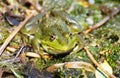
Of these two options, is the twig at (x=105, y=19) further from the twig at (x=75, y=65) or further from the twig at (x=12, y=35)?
the twig at (x=12, y=35)

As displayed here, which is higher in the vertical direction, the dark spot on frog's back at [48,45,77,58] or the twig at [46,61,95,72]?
the dark spot on frog's back at [48,45,77,58]

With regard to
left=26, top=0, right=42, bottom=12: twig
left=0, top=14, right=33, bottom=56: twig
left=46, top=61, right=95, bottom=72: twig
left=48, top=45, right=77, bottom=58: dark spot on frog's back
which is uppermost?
left=26, top=0, right=42, bottom=12: twig

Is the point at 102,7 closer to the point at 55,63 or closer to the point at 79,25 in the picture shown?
the point at 79,25

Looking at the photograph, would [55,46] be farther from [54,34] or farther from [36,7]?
[36,7]

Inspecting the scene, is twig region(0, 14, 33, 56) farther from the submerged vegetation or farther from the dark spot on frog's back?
the dark spot on frog's back

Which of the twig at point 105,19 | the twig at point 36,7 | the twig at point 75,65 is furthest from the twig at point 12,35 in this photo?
the twig at point 105,19

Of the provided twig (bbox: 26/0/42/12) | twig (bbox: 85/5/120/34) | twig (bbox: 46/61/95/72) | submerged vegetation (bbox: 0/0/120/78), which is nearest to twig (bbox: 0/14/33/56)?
submerged vegetation (bbox: 0/0/120/78)

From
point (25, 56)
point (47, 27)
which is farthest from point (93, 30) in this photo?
point (25, 56)

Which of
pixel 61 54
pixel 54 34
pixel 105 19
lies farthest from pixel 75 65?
pixel 105 19
